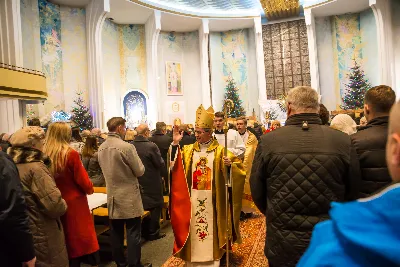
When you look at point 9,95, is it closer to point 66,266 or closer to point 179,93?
point 66,266

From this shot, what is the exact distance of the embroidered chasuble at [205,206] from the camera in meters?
3.71

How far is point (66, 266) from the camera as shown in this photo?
2.94 metres

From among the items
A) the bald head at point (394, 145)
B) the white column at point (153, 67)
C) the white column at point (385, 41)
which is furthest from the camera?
the white column at point (153, 67)

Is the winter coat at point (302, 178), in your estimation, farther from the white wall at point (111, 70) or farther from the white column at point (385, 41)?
the white column at point (385, 41)

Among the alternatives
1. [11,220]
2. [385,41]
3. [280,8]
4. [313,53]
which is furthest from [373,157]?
[313,53]

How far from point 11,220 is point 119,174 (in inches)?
64.8

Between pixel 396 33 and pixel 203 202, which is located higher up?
pixel 396 33

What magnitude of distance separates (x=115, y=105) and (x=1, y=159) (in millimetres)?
16858

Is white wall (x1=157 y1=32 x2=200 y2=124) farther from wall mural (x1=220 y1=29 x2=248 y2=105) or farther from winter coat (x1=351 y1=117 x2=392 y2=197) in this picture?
winter coat (x1=351 y1=117 x2=392 y2=197)

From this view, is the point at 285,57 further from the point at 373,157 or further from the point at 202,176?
the point at 373,157

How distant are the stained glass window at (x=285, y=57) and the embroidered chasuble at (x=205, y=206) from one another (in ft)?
59.4

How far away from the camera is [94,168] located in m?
4.96

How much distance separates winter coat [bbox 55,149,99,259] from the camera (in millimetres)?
3184

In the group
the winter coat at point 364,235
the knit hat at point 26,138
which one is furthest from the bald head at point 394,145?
the knit hat at point 26,138
